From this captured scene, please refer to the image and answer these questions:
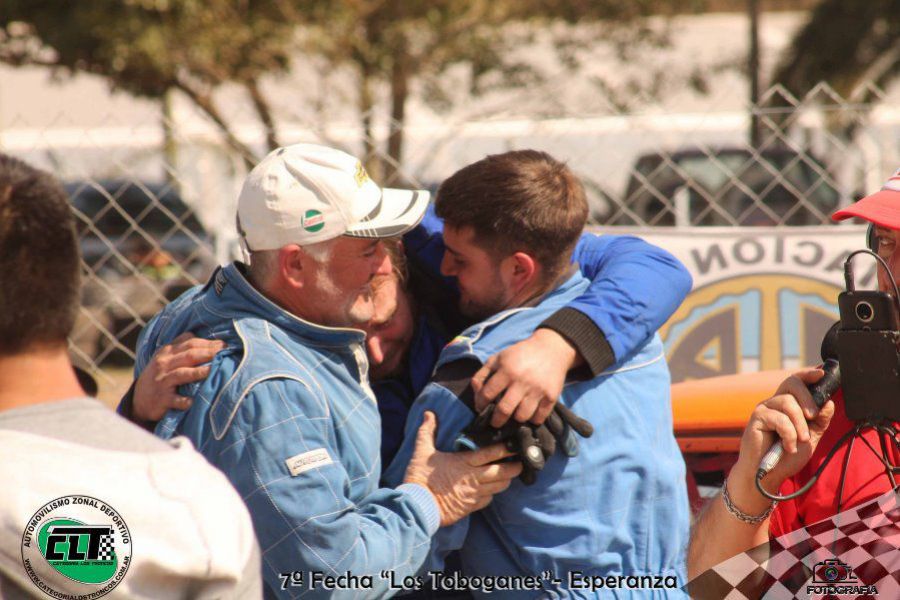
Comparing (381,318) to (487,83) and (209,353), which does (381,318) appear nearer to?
(209,353)

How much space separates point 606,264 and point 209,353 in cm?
104

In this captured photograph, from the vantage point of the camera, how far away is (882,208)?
2.33m

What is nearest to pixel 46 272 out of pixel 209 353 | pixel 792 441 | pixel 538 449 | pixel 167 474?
pixel 167 474

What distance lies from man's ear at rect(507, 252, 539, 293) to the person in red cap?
0.59 m

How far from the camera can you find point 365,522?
219 cm

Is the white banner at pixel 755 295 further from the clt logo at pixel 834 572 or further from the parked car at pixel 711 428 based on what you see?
the clt logo at pixel 834 572

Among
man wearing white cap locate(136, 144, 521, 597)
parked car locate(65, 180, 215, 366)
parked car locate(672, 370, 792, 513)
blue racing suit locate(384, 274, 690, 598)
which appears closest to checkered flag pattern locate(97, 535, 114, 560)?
man wearing white cap locate(136, 144, 521, 597)

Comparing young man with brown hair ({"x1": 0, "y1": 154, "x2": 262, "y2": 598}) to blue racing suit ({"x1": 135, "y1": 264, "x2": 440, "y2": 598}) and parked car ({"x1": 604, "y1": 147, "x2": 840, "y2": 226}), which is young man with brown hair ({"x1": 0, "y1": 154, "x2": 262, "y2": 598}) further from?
parked car ({"x1": 604, "y1": 147, "x2": 840, "y2": 226})

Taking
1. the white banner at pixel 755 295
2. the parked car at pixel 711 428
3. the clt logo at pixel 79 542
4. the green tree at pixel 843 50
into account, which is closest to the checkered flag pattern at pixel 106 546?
the clt logo at pixel 79 542

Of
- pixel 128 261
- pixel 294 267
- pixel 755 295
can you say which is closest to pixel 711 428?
pixel 755 295

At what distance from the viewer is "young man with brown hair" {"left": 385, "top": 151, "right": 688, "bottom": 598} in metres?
2.38

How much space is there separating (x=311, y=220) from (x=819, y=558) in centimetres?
125

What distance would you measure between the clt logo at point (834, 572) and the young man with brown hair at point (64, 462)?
1215 mm

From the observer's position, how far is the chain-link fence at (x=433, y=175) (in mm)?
4898
